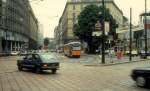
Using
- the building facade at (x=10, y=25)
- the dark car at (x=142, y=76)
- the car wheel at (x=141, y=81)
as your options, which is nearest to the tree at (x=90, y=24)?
the building facade at (x=10, y=25)

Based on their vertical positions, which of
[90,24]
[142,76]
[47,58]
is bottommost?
[142,76]

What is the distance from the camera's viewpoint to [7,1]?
92.5 m

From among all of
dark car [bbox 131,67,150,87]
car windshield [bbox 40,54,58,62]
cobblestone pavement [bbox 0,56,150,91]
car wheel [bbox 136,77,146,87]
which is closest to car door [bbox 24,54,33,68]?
car windshield [bbox 40,54,58,62]

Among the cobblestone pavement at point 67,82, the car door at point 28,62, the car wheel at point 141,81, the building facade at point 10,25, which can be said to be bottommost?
the cobblestone pavement at point 67,82

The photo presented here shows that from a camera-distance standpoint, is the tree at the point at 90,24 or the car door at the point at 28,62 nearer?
the car door at the point at 28,62

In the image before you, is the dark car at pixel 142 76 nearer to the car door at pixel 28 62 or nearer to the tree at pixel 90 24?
the car door at pixel 28 62

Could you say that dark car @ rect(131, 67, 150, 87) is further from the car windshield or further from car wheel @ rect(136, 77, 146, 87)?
the car windshield

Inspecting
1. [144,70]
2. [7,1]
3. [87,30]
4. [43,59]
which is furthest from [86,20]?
[144,70]

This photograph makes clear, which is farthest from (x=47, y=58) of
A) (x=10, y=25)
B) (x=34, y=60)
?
(x=10, y=25)

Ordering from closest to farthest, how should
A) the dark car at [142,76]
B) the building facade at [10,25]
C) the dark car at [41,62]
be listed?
the dark car at [142,76] < the dark car at [41,62] < the building facade at [10,25]

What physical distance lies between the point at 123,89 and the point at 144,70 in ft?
4.80

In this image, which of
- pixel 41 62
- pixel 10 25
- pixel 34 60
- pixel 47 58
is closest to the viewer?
pixel 41 62

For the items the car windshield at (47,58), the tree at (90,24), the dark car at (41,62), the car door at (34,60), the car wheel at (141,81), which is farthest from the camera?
the tree at (90,24)

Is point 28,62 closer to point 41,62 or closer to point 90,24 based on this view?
point 41,62
